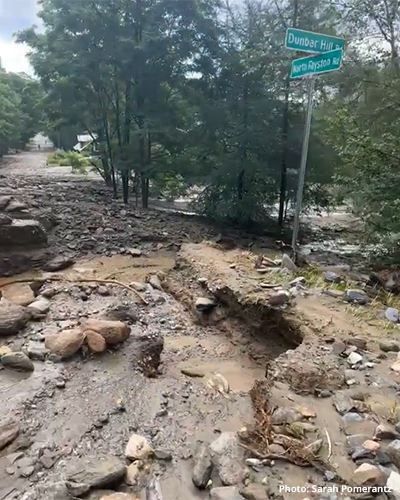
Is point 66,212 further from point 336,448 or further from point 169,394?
point 336,448

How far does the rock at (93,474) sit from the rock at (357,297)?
8.13 ft

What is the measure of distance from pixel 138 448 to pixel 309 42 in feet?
10.9

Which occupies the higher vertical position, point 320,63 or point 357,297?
point 320,63

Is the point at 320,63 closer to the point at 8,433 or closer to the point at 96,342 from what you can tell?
the point at 96,342

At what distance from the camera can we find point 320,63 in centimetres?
340

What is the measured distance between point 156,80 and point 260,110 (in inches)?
107

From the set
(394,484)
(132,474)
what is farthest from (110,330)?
(394,484)

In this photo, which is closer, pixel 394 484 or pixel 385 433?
pixel 394 484

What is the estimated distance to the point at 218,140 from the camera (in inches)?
347

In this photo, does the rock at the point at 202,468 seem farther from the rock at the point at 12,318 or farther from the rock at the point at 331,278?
the rock at the point at 331,278

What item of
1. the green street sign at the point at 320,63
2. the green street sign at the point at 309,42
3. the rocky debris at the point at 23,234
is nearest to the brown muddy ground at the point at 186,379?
the rocky debris at the point at 23,234

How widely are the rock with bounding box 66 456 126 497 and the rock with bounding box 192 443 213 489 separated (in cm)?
32

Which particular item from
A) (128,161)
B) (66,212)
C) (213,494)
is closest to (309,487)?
(213,494)

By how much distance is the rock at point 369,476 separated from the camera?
157 centimetres
